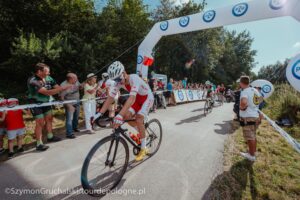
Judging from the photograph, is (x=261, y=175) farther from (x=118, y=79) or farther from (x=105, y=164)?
(x=118, y=79)

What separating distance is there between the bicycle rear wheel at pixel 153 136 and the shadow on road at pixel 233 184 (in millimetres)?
1620

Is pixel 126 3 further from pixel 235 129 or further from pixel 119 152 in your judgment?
pixel 119 152

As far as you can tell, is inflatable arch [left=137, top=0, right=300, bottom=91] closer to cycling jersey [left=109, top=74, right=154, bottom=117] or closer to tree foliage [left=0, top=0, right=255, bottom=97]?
tree foliage [left=0, top=0, right=255, bottom=97]

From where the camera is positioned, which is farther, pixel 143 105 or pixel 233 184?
pixel 143 105

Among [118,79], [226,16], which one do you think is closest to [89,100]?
[118,79]

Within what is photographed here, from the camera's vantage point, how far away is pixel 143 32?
20359 mm

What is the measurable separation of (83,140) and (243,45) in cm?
5669

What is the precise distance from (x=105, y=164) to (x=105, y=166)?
0.14 m

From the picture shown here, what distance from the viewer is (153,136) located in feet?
14.8

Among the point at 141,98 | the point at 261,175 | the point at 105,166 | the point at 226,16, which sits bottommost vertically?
the point at 261,175

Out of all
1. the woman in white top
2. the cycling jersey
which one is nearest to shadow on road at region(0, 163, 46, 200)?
the cycling jersey

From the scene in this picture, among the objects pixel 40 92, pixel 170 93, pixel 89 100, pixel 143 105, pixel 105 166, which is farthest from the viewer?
pixel 170 93

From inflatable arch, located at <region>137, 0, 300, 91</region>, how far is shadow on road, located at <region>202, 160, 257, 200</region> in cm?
→ 272

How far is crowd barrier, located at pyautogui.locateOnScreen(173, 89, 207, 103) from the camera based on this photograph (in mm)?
14682
